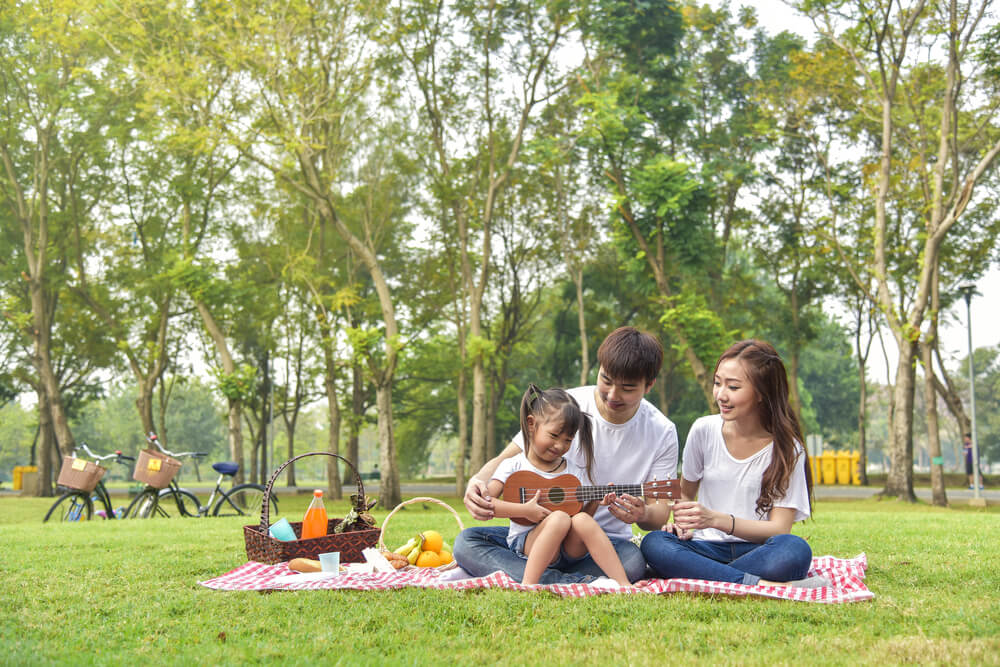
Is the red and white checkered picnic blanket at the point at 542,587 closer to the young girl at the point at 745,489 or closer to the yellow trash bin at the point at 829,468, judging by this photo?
the young girl at the point at 745,489

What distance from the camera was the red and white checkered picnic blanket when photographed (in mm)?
4324

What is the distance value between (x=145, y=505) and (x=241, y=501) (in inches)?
58.7

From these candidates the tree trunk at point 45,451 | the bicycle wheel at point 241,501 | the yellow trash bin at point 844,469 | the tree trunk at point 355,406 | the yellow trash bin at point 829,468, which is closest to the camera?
the bicycle wheel at point 241,501

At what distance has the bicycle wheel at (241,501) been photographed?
13.0 meters

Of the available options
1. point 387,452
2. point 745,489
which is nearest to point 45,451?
point 387,452

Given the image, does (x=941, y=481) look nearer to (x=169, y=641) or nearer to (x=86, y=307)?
(x=169, y=641)

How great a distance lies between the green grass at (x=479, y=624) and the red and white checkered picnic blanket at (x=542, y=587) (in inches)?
4.4

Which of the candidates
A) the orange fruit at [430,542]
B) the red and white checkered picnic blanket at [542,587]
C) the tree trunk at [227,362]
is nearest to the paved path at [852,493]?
the tree trunk at [227,362]

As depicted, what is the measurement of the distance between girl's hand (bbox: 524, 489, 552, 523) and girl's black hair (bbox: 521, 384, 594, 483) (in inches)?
11.4

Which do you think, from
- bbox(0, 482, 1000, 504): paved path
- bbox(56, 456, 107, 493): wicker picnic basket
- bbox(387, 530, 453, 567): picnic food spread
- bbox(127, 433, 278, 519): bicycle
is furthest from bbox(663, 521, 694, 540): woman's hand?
bbox(0, 482, 1000, 504): paved path

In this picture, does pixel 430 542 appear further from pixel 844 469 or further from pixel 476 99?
pixel 844 469

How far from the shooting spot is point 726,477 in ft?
16.0

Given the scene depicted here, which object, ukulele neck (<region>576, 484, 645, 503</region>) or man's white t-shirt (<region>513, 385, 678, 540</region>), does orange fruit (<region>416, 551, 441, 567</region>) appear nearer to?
man's white t-shirt (<region>513, 385, 678, 540</region>)

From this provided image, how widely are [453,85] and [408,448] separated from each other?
65.0 feet
